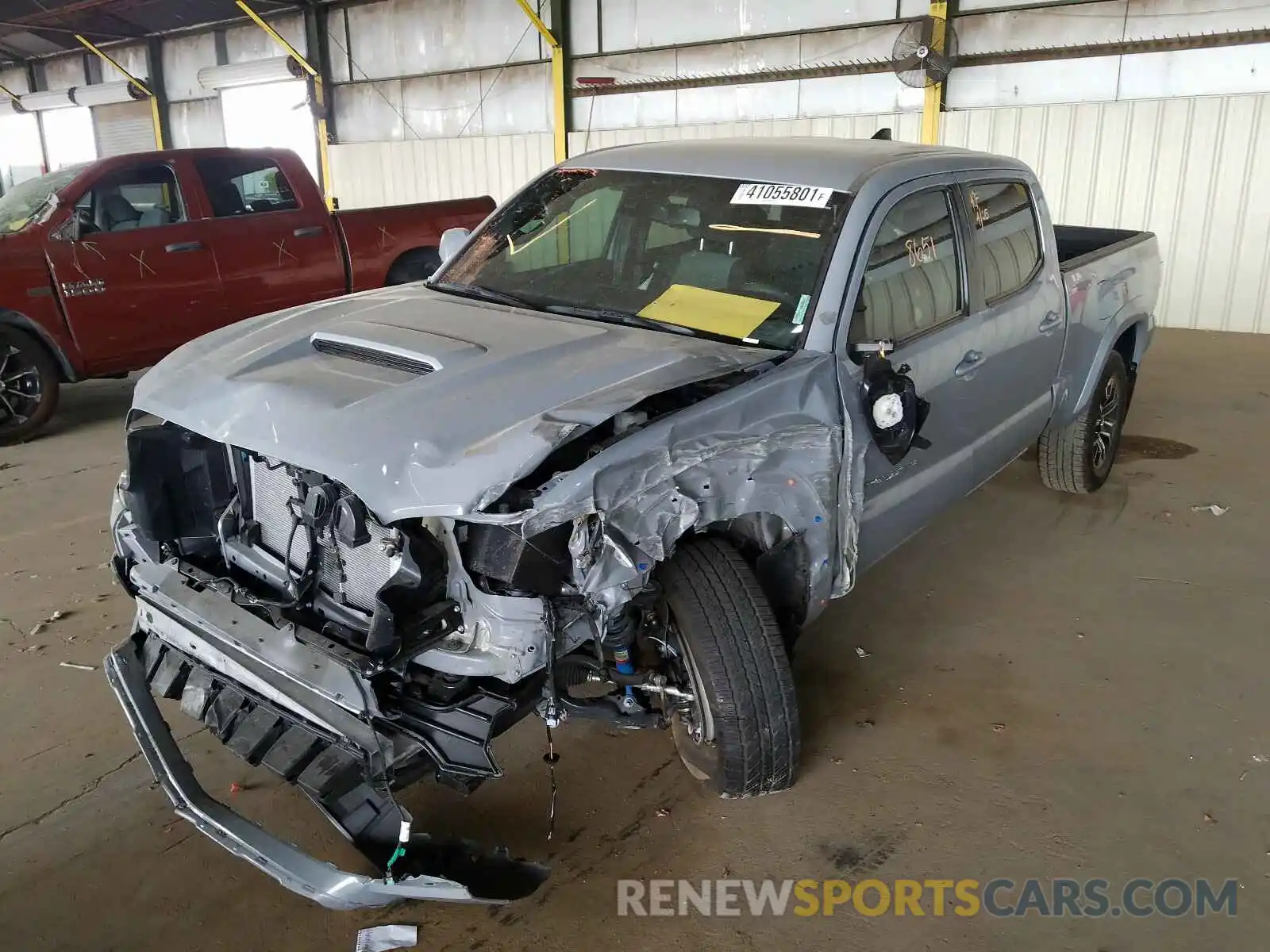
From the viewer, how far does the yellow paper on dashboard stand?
289 cm

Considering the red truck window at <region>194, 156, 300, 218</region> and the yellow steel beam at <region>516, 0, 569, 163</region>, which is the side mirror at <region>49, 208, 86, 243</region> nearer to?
the red truck window at <region>194, 156, 300, 218</region>

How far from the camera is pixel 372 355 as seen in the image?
2.69 metres

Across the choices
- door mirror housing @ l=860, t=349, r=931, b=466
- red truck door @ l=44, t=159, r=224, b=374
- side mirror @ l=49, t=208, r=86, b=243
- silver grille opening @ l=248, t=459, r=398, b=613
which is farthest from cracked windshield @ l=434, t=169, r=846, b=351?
side mirror @ l=49, t=208, r=86, b=243

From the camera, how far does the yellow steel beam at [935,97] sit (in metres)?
9.43

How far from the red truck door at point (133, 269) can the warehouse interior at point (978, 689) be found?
0.68 m

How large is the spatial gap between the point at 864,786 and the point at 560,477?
4.68ft

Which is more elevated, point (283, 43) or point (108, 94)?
point (283, 43)

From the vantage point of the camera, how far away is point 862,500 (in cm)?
289

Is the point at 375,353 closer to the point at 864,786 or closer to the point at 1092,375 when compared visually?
the point at 864,786

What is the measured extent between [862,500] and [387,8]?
13690 mm

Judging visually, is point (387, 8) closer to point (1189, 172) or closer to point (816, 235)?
point (1189, 172)

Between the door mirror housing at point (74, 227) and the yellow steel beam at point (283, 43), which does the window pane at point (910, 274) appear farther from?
the yellow steel beam at point (283, 43)

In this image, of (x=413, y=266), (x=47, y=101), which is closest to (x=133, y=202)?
(x=413, y=266)

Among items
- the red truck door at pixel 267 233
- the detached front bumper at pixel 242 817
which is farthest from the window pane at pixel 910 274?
the red truck door at pixel 267 233
